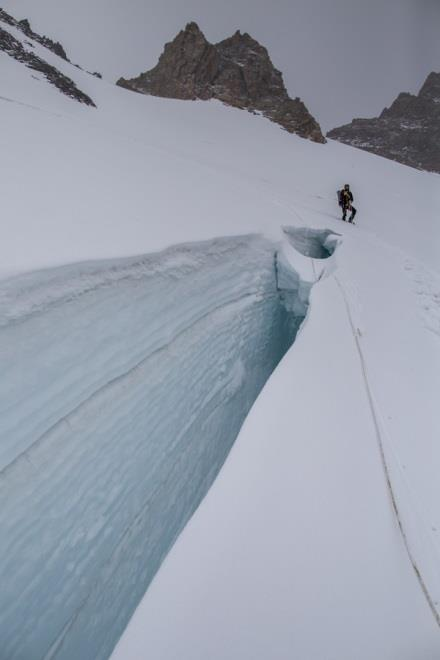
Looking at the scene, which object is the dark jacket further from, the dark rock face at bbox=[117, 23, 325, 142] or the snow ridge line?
the dark rock face at bbox=[117, 23, 325, 142]

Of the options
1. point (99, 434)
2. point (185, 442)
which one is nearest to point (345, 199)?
point (185, 442)

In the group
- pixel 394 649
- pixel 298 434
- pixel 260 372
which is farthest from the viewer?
pixel 260 372

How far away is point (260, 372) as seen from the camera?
13.3 feet

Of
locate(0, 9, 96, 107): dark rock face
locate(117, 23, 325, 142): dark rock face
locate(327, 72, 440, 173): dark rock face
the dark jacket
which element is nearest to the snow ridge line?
the dark jacket

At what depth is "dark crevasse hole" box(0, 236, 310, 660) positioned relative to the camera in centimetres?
148

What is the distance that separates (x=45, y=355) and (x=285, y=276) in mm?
3171

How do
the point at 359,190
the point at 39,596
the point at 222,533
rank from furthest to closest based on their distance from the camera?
the point at 359,190 → the point at 39,596 → the point at 222,533

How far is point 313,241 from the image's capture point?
589cm

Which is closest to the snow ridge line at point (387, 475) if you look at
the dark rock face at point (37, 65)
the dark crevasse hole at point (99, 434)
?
the dark crevasse hole at point (99, 434)

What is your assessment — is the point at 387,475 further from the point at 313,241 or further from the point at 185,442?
the point at 313,241

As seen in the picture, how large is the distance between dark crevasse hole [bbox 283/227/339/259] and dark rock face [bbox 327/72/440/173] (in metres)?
42.8

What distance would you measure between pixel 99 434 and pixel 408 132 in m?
56.1

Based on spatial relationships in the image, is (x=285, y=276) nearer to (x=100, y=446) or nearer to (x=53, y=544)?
(x=100, y=446)

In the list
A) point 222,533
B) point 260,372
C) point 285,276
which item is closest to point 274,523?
point 222,533
